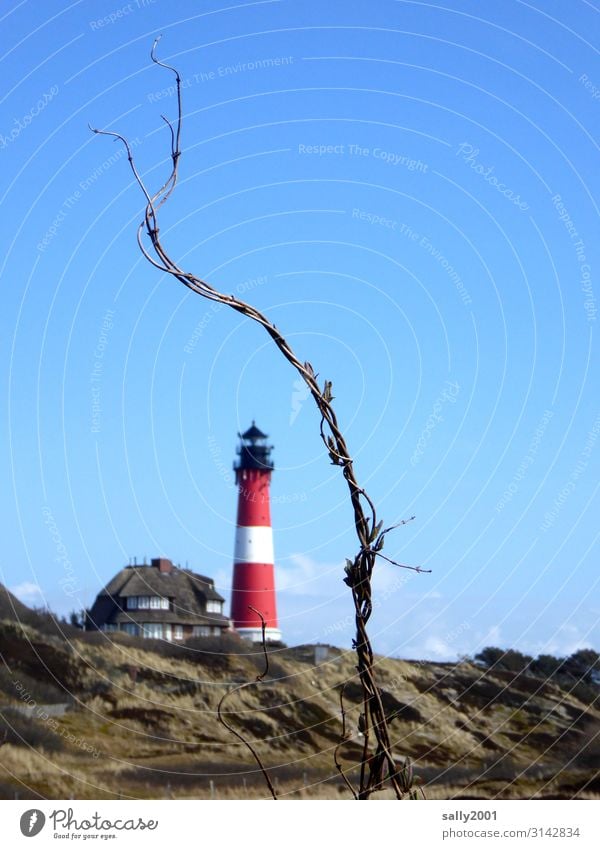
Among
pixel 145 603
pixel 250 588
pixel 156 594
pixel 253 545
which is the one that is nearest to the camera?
pixel 156 594

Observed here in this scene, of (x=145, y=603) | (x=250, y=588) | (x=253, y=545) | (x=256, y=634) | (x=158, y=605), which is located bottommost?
(x=256, y=634)

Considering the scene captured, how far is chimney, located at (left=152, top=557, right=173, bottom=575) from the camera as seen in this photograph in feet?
100

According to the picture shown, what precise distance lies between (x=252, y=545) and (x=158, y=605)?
14.2ft

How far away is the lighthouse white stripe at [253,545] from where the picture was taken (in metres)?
32.1

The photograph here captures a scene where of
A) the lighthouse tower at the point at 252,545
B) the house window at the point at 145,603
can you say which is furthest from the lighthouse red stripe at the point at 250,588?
the house window at the point at 145,603

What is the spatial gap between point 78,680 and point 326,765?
141 inches

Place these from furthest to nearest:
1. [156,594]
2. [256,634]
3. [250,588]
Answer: [250,588]
[156,594]
[256,634]

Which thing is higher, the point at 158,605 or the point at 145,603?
the point at 145,603

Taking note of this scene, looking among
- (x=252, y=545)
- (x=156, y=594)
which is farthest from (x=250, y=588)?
(x=156, y=594)

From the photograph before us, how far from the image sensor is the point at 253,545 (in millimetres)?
32219

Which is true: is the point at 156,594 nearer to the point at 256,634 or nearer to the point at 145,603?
the point at 145,603

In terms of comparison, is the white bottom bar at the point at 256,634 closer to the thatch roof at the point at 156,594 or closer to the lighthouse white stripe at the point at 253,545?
the thatch roof at the point at 156,594

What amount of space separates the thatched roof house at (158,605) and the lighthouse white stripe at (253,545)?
157cm
